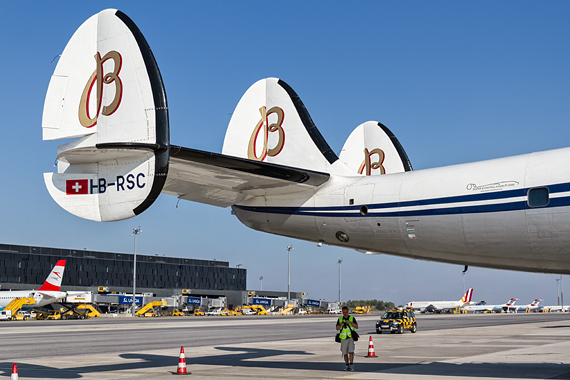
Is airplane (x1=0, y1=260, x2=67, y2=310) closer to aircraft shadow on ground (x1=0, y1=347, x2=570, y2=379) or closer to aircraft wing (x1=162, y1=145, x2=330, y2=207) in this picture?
aircraft shadow on ground (x1=0, y1=347, x2=570, y2=379)

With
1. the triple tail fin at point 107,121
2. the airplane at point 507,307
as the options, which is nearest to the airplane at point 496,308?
the airplane at point 507,307

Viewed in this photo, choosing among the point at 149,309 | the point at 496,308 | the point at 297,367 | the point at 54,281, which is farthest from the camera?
the point at 496,308

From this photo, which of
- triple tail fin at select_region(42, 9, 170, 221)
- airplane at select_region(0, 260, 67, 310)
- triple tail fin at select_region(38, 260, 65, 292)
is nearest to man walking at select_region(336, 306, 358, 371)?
triple tail fin at select_region(42, 9, 170, 221)

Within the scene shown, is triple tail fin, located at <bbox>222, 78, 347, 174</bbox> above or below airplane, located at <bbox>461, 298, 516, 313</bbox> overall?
above

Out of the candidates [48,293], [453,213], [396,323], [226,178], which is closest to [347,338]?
[453,213]

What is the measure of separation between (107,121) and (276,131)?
261 inches

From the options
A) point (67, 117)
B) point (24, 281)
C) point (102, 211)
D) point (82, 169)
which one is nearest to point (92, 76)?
point (67, 117)

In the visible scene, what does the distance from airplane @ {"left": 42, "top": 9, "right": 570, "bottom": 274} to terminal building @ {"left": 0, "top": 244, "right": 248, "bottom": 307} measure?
105m

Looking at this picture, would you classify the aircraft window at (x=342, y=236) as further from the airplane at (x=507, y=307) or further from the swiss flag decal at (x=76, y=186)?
the airplane at (x=507, y=307)

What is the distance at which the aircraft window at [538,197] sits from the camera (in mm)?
12086

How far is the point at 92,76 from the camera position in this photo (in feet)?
44.7

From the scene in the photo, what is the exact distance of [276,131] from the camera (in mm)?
18406

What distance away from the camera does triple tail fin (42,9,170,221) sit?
12.3 metres

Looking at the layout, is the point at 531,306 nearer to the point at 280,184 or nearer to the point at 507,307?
the point at 507,307
